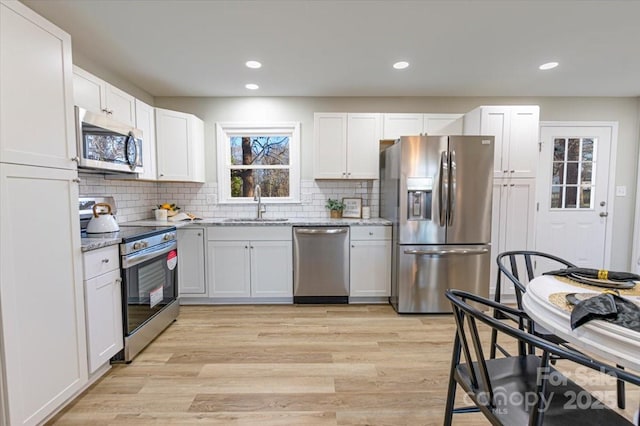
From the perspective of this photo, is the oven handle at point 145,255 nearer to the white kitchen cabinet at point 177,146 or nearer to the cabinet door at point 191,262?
the cabinet door at point 191,262

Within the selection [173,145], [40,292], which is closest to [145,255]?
[40,292]

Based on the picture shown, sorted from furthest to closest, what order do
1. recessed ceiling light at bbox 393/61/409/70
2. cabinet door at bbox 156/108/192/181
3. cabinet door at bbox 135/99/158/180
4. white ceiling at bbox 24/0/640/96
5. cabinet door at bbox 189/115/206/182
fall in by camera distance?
cabinet door at bbox 189/115/206/182
cabinet door at bbox 156/108/192/181
cabinet door at bbox 135/99/158/180
recessed ceiling light at bbox 393/61/409/70
white ceiling at bbox 24/0/640/96

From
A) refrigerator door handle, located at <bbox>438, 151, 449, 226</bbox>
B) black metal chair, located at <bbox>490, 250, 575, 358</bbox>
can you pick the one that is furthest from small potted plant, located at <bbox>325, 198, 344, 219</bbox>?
black metal chair, located at <bbox>490, 250, 575, 358</bbox>

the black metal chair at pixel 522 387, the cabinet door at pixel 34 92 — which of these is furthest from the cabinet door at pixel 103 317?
the black metal chair at pixel 522 387

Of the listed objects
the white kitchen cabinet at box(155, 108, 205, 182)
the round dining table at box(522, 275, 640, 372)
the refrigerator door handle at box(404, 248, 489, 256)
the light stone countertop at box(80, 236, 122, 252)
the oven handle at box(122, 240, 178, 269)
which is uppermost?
the white kitchen cabinet at box(155, 108, 205, 182)

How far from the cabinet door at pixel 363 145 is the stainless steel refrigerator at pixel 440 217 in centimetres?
47

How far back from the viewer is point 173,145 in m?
3.32

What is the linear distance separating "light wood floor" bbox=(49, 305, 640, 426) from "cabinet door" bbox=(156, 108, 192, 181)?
1.60m

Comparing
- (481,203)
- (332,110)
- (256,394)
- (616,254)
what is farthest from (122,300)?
(616,254)

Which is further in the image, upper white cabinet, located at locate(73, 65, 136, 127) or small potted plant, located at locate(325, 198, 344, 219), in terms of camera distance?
small potted plant, located at locate(325, 198, 344, 219)

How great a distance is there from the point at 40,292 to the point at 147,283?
35.6 inches

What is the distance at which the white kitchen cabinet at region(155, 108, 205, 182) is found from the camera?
128 inches

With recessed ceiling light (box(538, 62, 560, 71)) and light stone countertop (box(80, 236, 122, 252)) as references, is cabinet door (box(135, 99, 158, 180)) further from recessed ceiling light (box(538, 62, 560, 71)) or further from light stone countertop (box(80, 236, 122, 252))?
recessed ceiling light (box(538, 62, 560, 71))

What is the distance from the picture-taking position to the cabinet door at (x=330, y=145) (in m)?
3.47
